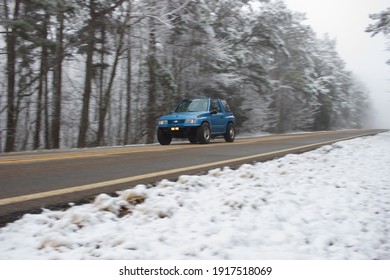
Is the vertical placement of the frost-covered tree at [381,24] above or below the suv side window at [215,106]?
above

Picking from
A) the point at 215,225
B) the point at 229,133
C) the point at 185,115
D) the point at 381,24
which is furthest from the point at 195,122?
the point at 381,24

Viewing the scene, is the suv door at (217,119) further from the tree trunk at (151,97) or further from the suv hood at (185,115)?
the tree trunk at (151,97)

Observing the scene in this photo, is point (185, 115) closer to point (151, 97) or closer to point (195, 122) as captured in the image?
point (195, 122)

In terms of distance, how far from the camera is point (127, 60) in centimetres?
2238

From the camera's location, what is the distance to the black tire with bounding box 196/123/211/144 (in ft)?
42.9

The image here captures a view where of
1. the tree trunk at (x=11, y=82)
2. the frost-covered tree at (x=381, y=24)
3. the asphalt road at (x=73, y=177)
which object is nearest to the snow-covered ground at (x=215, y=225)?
the asphalt road at (x=73, y=177)

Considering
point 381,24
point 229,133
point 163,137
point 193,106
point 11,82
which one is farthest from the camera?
point 381,24

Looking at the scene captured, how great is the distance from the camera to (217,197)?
416cm

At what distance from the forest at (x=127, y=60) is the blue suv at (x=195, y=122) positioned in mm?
4910

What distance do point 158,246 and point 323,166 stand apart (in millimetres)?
Answer: 5294

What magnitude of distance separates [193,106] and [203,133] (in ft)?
4.41

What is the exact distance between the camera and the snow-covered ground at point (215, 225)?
2592mm
